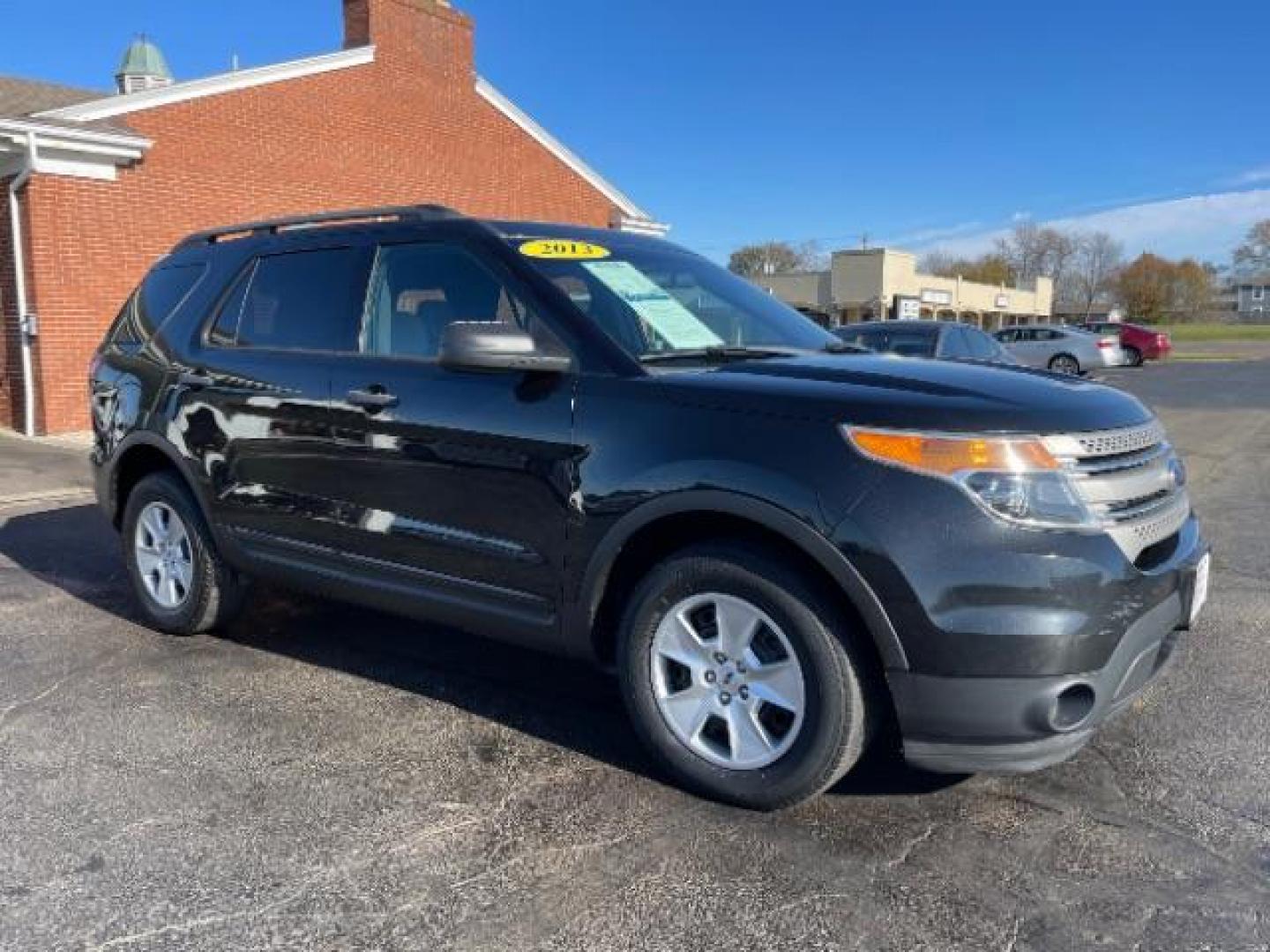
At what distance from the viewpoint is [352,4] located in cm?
1622

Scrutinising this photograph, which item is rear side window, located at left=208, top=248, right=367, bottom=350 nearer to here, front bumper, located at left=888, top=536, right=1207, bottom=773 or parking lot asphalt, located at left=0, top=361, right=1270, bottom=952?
parking lot asphalt, located at left=0, top=361, right=1270, bottom=952

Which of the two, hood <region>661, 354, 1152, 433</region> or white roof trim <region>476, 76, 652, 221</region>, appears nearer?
hood <region>661, 354, 1152, 433</region>

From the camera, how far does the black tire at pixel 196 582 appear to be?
482cm

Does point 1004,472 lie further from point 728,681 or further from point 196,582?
point 196,582

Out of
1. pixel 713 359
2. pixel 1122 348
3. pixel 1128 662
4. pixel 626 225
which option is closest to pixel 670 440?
pixel 713 359

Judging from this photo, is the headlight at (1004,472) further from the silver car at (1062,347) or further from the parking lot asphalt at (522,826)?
the silver car at (1062,347)

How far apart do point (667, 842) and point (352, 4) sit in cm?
1621

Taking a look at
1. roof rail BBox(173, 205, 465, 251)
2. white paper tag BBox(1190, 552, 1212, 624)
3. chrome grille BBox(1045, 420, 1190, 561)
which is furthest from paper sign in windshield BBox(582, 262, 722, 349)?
white paper tag BBox(1190, 552, 1212, 624)

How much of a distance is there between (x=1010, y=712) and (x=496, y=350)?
1849 millimetres

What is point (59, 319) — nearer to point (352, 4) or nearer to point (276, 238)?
point (352, 4)

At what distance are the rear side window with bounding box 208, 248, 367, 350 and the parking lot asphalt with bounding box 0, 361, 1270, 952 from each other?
1412mm

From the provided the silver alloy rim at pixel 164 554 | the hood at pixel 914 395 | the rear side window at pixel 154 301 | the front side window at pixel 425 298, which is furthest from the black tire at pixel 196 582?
the hood at pixel 914 395

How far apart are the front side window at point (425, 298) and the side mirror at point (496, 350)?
324mm

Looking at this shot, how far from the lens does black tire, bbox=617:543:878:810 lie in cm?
297
